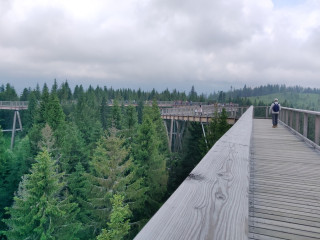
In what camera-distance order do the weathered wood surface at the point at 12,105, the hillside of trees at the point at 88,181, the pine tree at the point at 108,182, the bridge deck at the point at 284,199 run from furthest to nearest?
the weathered wood surface at the point at 12,105, the pine tree at the point at 108,182, the hillside of trees at the point at 88,181, the bridge deck at the point at 284,199

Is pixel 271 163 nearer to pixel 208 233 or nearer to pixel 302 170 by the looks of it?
pixel 302 170

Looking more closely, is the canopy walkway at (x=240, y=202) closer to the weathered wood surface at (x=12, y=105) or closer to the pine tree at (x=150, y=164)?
the pine tree at (x=150, y=164)

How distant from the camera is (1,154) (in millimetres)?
25359

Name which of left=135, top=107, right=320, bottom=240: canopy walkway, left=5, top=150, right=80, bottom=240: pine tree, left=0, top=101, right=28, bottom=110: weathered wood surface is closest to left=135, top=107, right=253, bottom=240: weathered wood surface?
left=135, top=107, right=320, bottom=240: canopy walkway

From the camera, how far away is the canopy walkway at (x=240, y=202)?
113cm

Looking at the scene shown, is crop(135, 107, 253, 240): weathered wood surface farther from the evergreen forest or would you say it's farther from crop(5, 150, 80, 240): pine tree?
crop(5, 150, 80, 240): pine tree

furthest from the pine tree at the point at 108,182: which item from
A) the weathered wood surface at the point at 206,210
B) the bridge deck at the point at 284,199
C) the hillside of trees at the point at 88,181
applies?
the weathered wood surface at the point at 206,210

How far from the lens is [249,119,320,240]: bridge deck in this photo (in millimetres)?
2269

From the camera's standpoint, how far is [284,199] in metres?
3.02

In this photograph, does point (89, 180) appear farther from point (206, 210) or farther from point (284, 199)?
point (206, 210)

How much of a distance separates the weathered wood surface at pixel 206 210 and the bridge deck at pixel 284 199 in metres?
0.68

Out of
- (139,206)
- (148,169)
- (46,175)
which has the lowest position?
(139,206)

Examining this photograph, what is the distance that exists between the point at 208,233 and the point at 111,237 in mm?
9385

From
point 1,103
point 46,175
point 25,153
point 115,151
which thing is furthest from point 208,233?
point 1,103
